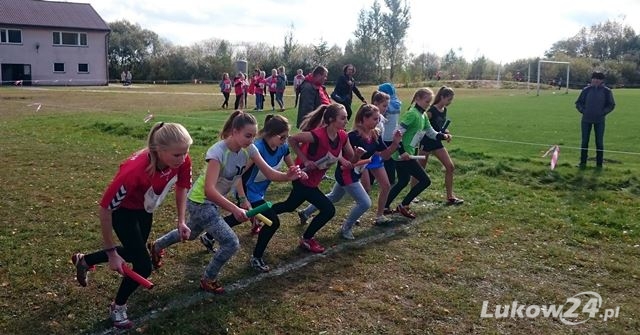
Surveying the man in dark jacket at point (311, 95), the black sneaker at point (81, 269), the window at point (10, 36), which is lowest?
the black sneaker at point (81, 269)

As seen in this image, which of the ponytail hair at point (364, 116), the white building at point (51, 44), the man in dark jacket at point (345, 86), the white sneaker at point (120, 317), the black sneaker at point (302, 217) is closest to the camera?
the white sneaker at point (120, 317)

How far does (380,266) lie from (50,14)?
5915 centimetres

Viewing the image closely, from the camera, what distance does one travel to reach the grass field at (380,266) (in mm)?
4707

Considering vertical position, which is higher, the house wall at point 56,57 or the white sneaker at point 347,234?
the house wall at point 56,57

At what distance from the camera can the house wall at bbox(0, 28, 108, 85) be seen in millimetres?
53656

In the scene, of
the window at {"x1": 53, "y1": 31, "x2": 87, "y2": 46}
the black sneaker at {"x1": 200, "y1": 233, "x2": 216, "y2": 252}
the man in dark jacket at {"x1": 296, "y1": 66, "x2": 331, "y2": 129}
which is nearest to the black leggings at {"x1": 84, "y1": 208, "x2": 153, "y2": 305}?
the black sneaker at {"x1": 200, "y1": 233, "x2": 216, "y2": 252}

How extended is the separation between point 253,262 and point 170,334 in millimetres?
1621

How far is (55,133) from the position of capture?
16.0 meters

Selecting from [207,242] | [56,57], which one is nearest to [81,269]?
[207,242]

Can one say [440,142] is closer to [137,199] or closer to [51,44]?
[137,199]

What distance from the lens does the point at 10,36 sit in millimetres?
53406

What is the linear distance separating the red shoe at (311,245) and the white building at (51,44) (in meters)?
52.3

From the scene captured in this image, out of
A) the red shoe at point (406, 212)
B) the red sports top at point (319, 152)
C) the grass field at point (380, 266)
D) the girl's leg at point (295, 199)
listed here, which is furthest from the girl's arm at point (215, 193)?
the red shoe at point (406, 212)

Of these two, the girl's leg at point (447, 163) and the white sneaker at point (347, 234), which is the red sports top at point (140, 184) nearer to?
the white sneaker at point (347, 234)
